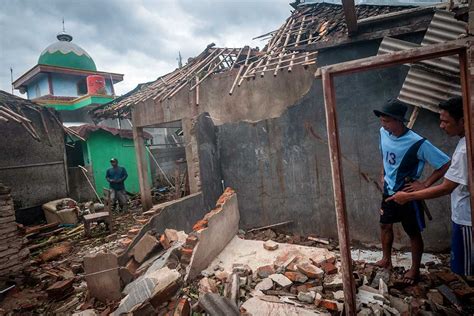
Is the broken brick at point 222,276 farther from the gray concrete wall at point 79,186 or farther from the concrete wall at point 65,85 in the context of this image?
the concrete wall at point 65,85

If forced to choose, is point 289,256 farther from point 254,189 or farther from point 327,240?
point 254,189

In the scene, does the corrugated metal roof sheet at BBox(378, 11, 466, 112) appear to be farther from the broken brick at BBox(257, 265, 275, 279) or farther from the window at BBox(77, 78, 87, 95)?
the window at BBox(77, 78, 87, 95)

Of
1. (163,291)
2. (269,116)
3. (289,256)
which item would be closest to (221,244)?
(289,256)

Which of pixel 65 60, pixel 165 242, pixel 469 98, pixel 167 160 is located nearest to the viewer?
pixel 469 98

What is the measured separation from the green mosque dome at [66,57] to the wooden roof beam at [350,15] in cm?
2037

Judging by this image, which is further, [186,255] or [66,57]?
[66,57]

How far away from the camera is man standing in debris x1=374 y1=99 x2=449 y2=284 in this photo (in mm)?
2809

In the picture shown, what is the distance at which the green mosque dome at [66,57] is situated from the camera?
18328 mm

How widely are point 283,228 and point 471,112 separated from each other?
4307 mm

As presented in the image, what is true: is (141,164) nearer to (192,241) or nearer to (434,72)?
(192,241)

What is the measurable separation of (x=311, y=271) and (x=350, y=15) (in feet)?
12.4

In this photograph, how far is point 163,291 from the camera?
304cm

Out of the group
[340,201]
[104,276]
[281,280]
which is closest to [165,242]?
[104,276]

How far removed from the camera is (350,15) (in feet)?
12.8
